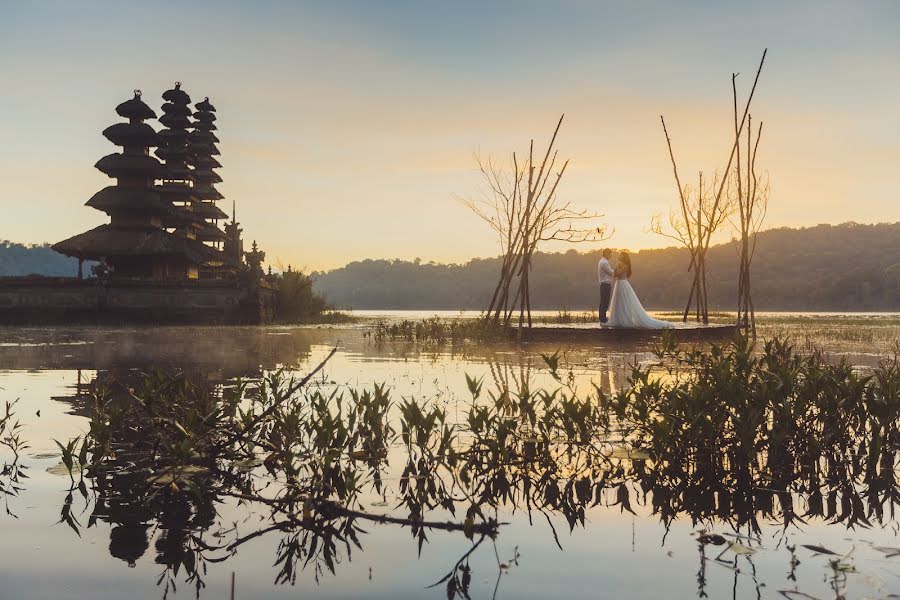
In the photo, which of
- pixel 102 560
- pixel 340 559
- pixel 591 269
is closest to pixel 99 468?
pixel 102 560

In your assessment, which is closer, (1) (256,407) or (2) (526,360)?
(1) (256,407)

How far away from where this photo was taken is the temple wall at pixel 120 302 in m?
37.5

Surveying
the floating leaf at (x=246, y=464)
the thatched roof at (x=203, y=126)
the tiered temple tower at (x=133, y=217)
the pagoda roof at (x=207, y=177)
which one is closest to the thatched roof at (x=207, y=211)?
the pagoda roof at (x=207, y=177)

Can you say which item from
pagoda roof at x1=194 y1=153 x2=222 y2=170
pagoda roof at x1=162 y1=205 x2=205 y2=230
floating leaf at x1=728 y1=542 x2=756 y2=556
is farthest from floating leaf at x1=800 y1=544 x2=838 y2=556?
pagoda roof at x1=194 y1=153 x2=222 y2=170

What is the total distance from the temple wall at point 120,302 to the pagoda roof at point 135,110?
32.0 feet

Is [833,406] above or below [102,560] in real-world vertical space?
above

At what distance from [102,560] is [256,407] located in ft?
16.0

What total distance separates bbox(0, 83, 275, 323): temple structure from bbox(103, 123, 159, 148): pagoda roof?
0.17ft

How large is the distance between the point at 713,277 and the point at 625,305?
2911 inches

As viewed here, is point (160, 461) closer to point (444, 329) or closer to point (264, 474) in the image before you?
point (264, 474)

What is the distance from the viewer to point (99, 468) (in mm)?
5938

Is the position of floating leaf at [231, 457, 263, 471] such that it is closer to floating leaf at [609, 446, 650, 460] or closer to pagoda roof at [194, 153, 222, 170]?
floating leaf at [609, 446, 650, 460]

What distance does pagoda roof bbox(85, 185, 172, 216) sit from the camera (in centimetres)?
4112

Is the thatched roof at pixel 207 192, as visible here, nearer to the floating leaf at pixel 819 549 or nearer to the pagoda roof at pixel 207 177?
the pagoda roof at pixel 207 177
